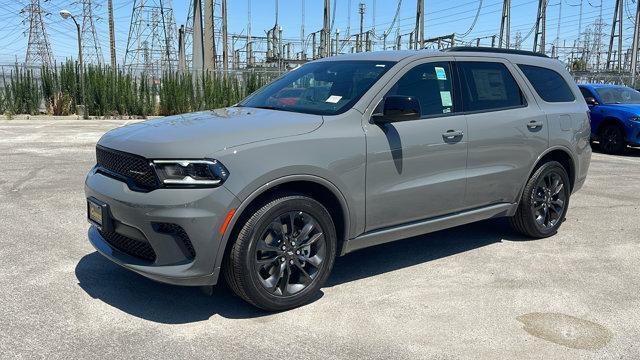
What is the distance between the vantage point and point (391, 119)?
4293 mm

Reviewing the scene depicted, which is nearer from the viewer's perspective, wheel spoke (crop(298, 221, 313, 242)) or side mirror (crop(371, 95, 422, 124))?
wheel spoke (crop(298, 221, 313, 242))

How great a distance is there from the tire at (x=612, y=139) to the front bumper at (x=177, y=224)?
38.5 ft

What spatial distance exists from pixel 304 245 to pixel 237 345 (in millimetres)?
857

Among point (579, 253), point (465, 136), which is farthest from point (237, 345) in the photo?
point (579, 253)

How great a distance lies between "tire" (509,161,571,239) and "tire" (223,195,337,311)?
97.6 inches

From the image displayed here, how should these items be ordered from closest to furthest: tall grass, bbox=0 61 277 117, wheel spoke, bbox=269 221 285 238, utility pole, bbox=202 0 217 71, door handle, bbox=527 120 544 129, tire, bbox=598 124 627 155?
wheel spoke, bbox=269 221 285 238 < door handle, bbox=527 120 544 129 < tire, bbox=598 124 627 155 < tall grass, bbox=0 61 277 117 < utility pole, bbox=202 0 217 71

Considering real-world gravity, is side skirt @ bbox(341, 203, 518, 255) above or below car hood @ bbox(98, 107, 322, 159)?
below

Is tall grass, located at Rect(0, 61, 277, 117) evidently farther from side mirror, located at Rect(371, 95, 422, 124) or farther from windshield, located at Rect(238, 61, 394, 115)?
side mirror, located at Rect(371, 95, 422, 124)

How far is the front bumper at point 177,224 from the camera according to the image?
3.54m

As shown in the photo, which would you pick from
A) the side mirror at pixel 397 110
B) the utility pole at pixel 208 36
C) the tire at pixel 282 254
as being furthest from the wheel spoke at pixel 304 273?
the utility pole at pixel 208 36

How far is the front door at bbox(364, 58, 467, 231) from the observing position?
4.35 metres

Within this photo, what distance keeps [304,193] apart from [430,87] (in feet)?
5.28

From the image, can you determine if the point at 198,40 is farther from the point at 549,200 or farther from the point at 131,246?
the point at 131,246

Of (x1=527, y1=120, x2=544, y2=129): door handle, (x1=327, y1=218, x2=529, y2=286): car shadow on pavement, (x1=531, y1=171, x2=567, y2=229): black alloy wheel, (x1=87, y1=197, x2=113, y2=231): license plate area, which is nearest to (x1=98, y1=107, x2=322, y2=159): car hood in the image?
(x1=87, y1=197, x2=113, y2=231): license plate area
